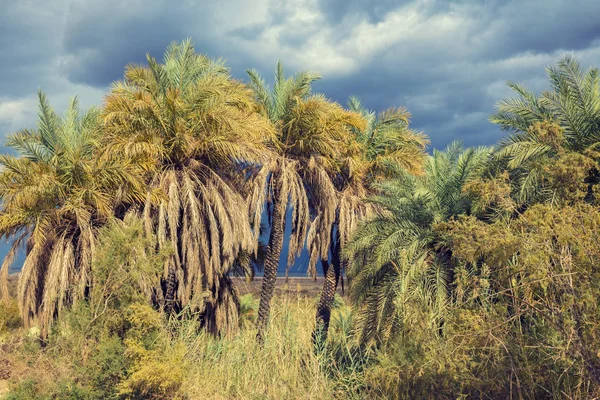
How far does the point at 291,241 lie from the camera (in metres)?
20.9

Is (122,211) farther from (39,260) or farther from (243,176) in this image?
(243,176)

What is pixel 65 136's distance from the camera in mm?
17797

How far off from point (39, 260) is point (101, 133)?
4.72 meters

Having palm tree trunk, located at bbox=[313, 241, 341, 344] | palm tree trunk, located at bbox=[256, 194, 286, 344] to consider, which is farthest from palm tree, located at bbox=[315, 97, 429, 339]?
palm tree trunk, located at bbox=[256, 194, 286, 344]

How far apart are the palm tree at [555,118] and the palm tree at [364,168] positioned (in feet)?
20.7

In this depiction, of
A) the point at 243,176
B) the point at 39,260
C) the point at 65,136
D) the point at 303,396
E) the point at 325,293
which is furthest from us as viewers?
the point at 325,293

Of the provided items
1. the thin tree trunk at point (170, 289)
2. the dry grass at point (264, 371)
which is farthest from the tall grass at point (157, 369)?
the thin tree trunk at point (170, 289)

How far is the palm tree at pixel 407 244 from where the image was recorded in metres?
13.8

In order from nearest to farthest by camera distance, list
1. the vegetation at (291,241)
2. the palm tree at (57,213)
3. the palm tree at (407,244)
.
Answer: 1. the vegetation at (291,241)
2. the palm tree at (407,244)
3. the palm tree at (57,213)

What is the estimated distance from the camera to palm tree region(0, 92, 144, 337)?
15734mm

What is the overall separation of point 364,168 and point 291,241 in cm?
390

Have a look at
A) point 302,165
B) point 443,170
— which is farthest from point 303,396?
point 302,165

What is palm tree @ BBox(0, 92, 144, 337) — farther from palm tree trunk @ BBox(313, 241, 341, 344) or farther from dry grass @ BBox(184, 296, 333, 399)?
palm tree trunk @ BBox(313, 241, 341, 344)

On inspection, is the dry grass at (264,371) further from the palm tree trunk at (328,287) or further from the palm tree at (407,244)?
the palm tree trunk at (328,287)
